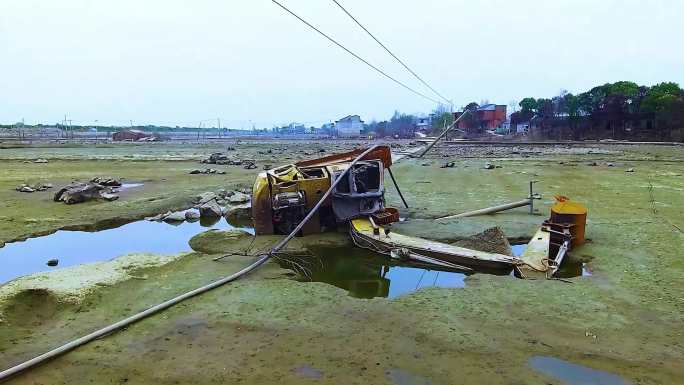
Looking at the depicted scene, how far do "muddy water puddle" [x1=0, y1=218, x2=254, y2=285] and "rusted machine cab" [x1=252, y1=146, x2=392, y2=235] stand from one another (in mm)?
1698

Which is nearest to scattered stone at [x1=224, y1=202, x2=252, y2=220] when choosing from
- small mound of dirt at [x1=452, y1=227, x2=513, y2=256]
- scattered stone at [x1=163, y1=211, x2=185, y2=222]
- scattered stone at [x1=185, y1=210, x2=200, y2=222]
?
scattered stone at [x1=185, y1=210, x2=200, y2=222]

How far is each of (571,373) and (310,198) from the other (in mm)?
7371

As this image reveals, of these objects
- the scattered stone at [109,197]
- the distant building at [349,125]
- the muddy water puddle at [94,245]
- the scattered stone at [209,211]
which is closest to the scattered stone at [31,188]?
the scattered stone at [109,197]

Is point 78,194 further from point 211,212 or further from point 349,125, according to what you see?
point 349,125

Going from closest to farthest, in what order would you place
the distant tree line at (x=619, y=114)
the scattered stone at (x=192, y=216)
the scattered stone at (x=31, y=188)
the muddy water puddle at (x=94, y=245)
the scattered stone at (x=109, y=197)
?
the muddy water puddle at (x=94, y=245), the scattered stone at (x=192, y=216), the scattered stone at (x=109, y=197), the scattered stone at (x=31, y=188), the distant tree line at (x=619, y=114)

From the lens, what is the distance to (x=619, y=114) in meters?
57.2

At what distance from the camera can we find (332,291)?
746 cm

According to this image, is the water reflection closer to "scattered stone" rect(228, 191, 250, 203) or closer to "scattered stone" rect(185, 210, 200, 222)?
"scattered stone" rect(185, 210, 200, 222)

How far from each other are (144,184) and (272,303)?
56.2 ft

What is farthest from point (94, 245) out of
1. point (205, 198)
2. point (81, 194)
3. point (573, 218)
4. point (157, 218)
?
point (573, 218)

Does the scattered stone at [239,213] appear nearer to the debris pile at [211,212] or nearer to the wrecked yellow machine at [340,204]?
the debris pile at [211,212]

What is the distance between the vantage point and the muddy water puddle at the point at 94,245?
9864 millimetres

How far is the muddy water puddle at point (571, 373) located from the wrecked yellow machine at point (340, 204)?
4.11 meters

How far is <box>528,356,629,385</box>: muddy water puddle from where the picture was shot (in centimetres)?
469
